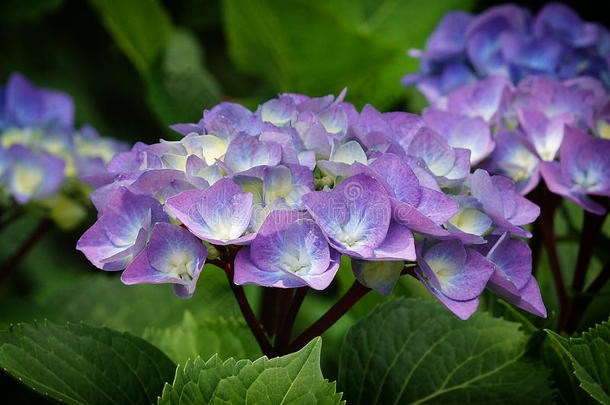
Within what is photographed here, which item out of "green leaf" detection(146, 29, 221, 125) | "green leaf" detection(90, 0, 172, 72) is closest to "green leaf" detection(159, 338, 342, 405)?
"green leaf" detection(146, 29, 221, 125)

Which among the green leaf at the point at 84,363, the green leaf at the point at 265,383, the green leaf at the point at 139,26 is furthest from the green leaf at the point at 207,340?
the green leaf at the point at 139,26

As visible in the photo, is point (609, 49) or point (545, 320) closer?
point (545, 320)

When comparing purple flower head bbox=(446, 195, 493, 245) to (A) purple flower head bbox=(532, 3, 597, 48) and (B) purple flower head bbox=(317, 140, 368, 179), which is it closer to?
(B) purple flower head bbox=(317, 140, 368, 179)

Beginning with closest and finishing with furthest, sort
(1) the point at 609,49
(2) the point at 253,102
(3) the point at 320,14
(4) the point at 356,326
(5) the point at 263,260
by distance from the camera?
1. (5) the point at 263,260
2. (4) the point at 356,326
3. (1) the point at 609,49
4. (3) the point at 320,14
5. (2) the point at 253,102

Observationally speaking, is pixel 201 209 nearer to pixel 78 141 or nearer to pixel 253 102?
pixel 78 141

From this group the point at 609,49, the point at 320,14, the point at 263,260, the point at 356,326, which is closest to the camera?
the point at 263,260

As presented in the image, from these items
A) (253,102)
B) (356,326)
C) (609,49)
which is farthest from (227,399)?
(253,102)

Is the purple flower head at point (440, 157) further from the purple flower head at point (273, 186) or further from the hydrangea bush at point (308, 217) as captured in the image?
the purple flower head at point (273, 186)
